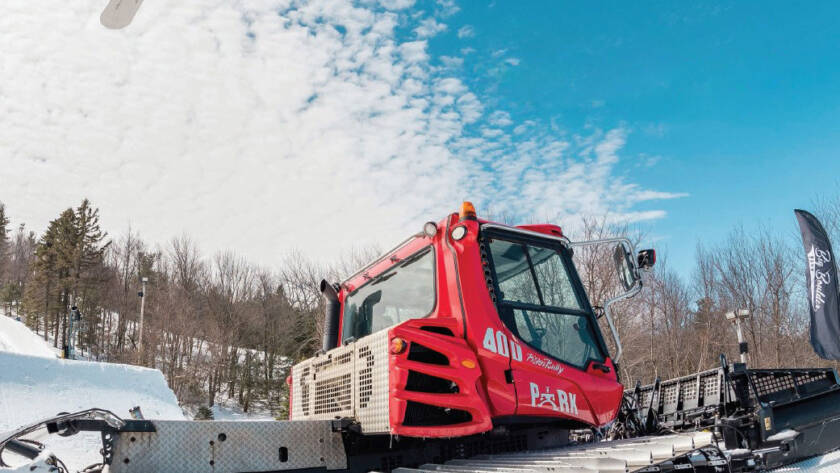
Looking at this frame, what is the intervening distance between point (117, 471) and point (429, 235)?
252 centimetres

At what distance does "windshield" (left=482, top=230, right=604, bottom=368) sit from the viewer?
14.4 ft

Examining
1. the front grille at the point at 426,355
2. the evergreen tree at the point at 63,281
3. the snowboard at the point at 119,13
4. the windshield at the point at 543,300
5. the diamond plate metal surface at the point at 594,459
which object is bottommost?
the diamond plate metal surface at the point at 594,459

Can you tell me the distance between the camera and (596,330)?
15.8ft

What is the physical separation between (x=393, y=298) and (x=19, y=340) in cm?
3628

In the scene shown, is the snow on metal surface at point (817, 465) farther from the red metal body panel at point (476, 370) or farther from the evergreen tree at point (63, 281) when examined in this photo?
the evergreen tree at point (63, 281)

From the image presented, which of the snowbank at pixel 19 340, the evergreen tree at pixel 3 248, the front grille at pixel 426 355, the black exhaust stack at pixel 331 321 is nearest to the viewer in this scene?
the front grille at pixel 426 355

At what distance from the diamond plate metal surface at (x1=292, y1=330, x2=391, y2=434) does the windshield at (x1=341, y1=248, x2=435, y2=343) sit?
26cm

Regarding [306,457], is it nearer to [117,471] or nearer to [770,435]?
[117,471]

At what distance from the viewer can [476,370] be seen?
13.2 feet

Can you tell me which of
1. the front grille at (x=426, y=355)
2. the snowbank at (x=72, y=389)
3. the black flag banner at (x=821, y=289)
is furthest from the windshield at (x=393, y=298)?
the snowbank at (x=72, y=389)

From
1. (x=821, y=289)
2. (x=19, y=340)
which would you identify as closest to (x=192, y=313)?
(x=19, y=340)

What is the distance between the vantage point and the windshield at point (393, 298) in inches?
185

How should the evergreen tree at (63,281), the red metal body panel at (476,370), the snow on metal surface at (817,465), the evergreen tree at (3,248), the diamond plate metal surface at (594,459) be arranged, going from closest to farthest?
1. the diamond plate metal surface at (594,459)
2. the red metal body panel at (476,370)
3. the snow on metal surface at (817,465)
4. the evergreen tree at (63,281)
5. the evergreen tree at (3,248)

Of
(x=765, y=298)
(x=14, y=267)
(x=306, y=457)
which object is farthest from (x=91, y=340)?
(x=306, y=457)
